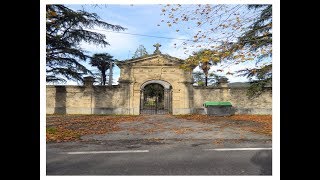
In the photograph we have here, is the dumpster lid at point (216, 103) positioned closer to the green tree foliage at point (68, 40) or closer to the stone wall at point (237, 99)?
the stone wall at point (237, 99)

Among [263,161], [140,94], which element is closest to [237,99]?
[140,94]

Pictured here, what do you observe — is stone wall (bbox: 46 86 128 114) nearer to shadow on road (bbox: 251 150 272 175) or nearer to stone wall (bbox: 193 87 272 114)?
stone wall (bbox: 193 87 272 114)

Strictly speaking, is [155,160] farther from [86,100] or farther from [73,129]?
[86,100]

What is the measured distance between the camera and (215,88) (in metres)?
16.9

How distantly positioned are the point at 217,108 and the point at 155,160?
11.2 metres

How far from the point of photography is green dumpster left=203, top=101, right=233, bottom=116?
15.3 metres

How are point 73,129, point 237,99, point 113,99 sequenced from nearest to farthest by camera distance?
point 73,129, point 113,99, point 237,99

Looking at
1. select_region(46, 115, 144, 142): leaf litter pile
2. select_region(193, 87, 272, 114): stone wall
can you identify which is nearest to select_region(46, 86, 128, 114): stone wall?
select_region(46, 115, 144, 142): leaf litter pile

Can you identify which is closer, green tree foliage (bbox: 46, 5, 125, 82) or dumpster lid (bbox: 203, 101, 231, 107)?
green tree foliage (bbox: 46, 5, 125, 82)

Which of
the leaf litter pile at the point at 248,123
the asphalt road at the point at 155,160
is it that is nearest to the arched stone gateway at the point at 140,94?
the leaf litter pile at the point at 248,123

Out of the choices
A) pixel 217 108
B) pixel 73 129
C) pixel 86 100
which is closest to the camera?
pixel 73 129

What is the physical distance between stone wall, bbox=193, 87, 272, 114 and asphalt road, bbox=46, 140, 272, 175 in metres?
10.4

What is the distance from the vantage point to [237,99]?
1684cm
